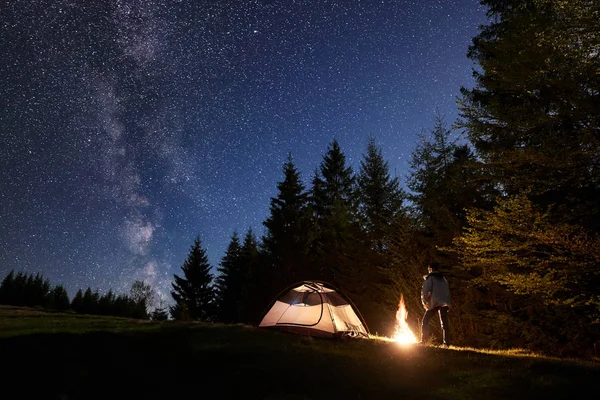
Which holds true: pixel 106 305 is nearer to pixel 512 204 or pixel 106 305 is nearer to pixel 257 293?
pixel 257 293

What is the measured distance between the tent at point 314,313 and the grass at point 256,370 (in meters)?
1.48

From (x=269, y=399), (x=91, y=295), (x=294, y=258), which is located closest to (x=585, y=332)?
(x=269, y=399)

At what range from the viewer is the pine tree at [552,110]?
8.61 metres

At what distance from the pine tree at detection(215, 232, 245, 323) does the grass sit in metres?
35.2

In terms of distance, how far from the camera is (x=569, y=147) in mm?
9367

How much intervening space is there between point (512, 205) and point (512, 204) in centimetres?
3

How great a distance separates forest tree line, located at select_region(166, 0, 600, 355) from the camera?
9.34m

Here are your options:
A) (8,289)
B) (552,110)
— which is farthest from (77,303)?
(552,110)

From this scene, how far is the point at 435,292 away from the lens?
10617 millimetres

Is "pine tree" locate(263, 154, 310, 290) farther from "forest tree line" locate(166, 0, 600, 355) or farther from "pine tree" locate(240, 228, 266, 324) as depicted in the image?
"forest tree line" locate(166, 0, 600, 355)

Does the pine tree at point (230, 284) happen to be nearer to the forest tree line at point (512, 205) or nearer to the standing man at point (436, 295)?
the forest tree line at point (512, 205)

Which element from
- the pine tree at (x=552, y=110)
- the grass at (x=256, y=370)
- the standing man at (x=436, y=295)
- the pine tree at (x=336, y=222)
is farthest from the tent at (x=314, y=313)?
the pine tree at (x=336, y=222)

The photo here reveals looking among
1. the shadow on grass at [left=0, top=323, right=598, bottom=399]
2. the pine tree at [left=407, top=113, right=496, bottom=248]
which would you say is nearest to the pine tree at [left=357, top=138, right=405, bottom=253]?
the pine tree at [left=407, top=113, right=496, bottom=248]

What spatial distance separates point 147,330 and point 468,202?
12953mm
